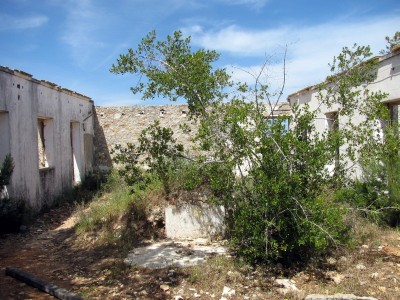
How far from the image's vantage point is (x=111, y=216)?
23.9 ft

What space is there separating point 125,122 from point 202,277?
9788 mm

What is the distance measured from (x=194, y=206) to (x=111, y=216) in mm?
1823

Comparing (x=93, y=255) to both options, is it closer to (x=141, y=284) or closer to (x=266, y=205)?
(x=141, y=284)

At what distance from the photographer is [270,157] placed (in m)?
4.55

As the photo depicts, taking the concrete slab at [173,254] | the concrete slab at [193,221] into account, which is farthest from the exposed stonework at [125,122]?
the concrete slab at [173,254]

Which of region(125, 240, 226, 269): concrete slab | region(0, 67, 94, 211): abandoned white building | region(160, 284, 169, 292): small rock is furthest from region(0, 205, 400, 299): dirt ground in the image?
region(0, 67, 94, 211): abandoned white building

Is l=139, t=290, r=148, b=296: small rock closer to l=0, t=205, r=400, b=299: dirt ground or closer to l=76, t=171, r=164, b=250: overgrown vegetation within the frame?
l=0, t=205, r=400, b=299: dirt ground

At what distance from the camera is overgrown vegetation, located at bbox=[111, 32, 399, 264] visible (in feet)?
14.8

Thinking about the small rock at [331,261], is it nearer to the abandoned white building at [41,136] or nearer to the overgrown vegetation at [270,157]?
the overgrown vegetation at [270,157]

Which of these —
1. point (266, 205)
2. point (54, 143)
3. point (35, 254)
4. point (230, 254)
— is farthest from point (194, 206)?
point (54, 143)

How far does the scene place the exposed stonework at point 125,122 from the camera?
1345 cm

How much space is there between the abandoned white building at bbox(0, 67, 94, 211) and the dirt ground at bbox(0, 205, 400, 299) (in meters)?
2.67

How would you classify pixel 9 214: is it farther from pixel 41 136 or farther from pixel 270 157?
pixel 270 157

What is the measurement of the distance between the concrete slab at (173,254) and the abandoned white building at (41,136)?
355 cm
